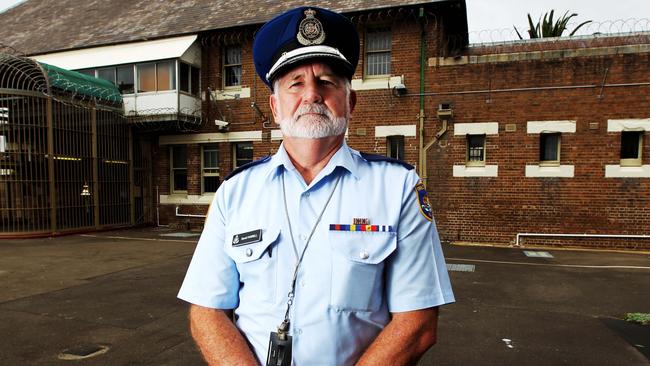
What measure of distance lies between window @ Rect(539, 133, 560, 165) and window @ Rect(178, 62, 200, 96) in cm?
1094

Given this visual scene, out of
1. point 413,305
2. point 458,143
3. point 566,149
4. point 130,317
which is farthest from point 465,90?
point 413,305

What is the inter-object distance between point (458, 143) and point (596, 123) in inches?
133

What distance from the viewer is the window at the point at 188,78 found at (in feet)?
43.9

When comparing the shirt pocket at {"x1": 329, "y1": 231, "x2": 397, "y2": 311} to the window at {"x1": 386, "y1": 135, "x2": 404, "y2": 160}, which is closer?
the shirt pocket at {"x1": 329, "y1": 231, "x2": 397, "y2": 311}

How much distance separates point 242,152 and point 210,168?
1.40 meters

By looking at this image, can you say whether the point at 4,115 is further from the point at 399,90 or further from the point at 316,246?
the point at 316,246

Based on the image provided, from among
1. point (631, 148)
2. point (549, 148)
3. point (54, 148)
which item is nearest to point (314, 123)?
point (549, 148)

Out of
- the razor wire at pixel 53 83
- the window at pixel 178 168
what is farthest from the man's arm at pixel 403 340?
the window at pixel 178 168

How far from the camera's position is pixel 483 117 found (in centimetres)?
1091

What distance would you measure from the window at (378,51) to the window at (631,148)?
6.44 metres

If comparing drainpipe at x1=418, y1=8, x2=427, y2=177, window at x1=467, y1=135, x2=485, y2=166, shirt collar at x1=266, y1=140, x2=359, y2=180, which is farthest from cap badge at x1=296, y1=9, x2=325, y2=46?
window at x1=467, y1=135, x2=485, y2=166

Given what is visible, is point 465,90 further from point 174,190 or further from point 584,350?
point 174,190

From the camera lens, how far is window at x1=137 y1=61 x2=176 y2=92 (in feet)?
42.5

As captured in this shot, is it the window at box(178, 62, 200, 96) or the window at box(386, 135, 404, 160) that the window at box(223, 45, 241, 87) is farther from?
the window at box(386, 135, 404, 160)
